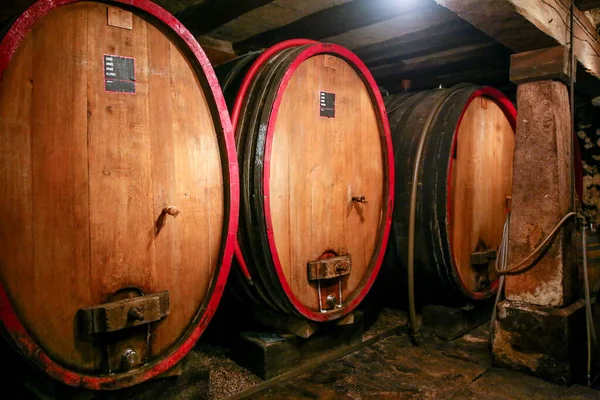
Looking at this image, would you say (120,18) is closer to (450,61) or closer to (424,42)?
(424,42)

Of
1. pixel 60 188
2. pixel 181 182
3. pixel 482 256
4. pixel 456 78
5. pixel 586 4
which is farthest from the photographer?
pixel 456 78

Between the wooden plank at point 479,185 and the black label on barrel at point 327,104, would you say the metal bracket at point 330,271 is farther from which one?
the wooden plank at point 479,185

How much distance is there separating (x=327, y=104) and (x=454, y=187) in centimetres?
138

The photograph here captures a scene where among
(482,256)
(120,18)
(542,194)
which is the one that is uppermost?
(120,18)

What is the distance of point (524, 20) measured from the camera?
2.64 metres

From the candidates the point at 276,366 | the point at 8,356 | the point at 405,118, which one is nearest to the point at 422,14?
the point at 405,118

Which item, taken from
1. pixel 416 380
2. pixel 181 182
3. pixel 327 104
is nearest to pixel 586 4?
pixel 327 104

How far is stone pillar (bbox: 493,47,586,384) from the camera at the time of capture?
2.92 metres

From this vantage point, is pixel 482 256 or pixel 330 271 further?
pixel 482 256

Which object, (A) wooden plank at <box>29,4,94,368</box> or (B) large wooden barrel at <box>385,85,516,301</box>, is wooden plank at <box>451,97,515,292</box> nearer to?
(B) large wooden barrel at <box>385,85,516,301</box>

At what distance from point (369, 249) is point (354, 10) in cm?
169

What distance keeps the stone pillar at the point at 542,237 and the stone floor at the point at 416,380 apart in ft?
0.55

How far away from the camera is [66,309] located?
1.76 metres

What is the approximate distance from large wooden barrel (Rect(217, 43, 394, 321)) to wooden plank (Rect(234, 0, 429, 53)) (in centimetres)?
50
